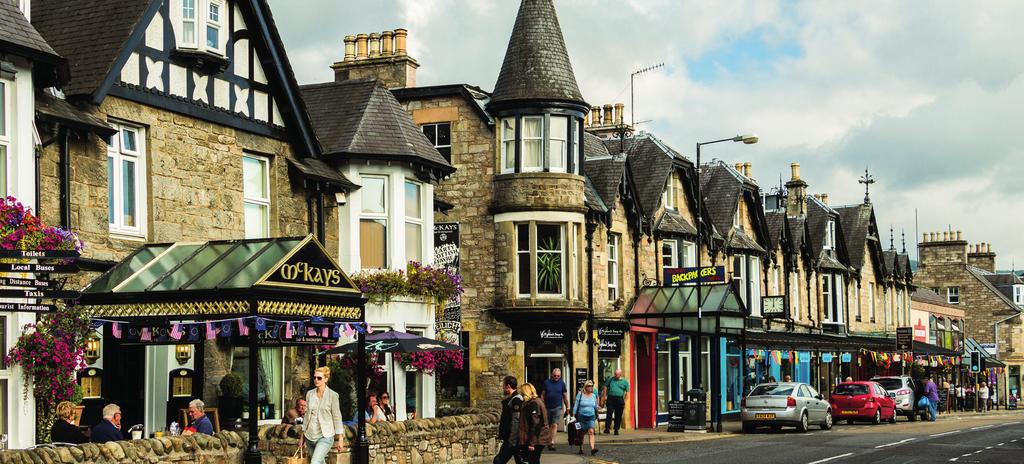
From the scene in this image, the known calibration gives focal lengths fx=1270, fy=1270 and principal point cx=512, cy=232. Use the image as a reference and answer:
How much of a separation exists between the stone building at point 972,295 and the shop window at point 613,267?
54.4 m

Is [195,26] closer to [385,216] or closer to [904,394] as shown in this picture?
[385,216]

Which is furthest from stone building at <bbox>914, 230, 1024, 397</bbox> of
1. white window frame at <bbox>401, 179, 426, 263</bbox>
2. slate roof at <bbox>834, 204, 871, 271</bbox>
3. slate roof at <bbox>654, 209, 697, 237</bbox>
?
white window frame at <bbox>401, 179, 426, 263</bbox>

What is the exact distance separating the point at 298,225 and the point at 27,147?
794 centimetres

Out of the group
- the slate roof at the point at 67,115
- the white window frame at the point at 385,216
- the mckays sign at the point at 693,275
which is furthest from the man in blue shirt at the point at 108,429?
the mckays sign at the point at 693,275

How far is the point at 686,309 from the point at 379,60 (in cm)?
1155

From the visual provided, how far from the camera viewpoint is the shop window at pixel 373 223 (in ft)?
86.3

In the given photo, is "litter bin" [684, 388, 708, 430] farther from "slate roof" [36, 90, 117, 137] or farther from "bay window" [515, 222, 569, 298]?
"slate roof" [36, 90, 117, 137]

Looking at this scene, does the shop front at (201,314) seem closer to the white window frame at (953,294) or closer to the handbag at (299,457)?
the handbag at (299,457)

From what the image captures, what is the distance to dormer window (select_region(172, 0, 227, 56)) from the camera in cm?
2148

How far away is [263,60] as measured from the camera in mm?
23438

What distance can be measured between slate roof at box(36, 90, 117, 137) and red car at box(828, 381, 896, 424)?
1141 inches

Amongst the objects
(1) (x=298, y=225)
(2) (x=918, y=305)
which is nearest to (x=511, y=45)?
(1) (x=298, y=225)

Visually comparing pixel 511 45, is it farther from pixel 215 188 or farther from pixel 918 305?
pixel 918 305

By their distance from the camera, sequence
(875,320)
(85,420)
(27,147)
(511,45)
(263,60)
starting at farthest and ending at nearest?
(875,320), (511,45), (263,60), (85,420), (27,147)
